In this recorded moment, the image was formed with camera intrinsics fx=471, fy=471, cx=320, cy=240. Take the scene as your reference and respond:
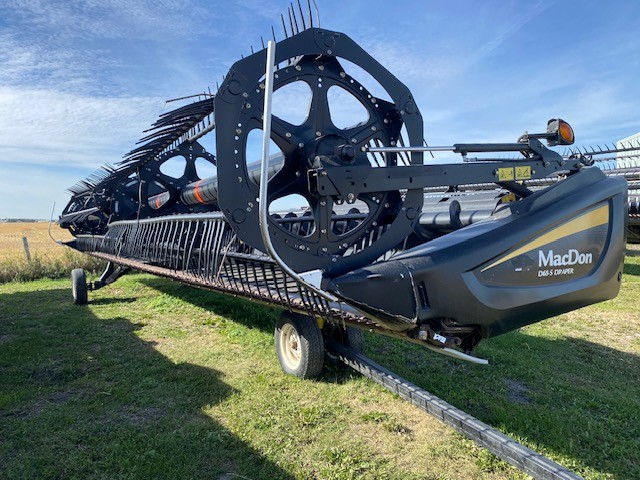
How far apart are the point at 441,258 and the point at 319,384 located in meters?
2.02

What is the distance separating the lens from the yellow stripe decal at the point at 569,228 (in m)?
2.46

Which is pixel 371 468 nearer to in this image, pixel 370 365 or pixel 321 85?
pixel 370 365

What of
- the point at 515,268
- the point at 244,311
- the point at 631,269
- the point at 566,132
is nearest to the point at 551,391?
the point at 515,268

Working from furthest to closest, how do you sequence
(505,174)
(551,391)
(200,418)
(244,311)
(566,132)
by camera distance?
(244,311), (551,391), (200,418), (566,132), (505,174)

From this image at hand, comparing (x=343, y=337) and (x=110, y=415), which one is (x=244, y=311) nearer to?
(x=343, y=337)

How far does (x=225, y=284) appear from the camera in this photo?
13.0ft

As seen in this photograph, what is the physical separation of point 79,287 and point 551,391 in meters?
7.20

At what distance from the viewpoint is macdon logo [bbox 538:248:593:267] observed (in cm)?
254

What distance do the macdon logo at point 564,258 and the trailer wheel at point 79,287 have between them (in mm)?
7401

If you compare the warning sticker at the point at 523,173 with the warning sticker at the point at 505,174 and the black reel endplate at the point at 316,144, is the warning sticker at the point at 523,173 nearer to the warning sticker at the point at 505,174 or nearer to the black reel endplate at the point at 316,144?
the warning sticker at the point at 505,174

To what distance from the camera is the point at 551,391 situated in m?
3.84

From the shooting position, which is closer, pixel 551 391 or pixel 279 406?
pixel 279 406

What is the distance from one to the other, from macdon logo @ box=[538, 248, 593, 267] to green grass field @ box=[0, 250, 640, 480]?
3.81ft

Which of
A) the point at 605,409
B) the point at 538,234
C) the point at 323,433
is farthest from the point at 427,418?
the point at 538,234
